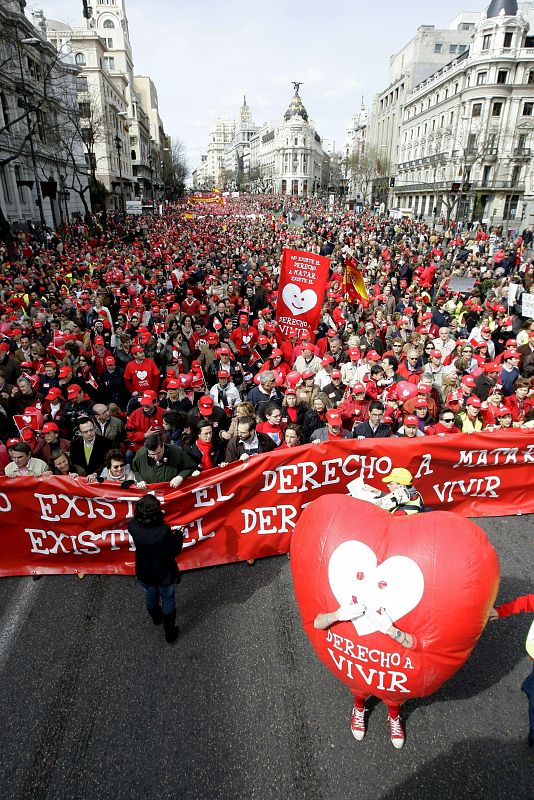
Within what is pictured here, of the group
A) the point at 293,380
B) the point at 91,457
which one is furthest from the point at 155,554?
the point at 293,380

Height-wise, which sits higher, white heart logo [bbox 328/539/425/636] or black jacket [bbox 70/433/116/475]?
white heart logo [bbox 328/539/425/636]

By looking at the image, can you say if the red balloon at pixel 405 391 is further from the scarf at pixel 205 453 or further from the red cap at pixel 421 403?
the scarf at pixel 205 453

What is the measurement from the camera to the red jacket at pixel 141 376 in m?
8.01

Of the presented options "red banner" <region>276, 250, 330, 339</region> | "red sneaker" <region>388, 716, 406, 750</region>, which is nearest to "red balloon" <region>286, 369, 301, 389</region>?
"red banner" <region>276, 250, 330, 339</region>

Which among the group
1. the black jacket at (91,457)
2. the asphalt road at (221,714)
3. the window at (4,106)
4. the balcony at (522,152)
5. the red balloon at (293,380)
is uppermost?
the window at (4,106)

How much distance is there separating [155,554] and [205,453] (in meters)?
1.88

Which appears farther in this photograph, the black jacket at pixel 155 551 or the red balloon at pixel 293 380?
the red balloon at pixel 293 380

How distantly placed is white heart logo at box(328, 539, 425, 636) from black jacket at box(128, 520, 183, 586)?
1.55 metres

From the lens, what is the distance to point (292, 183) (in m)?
150

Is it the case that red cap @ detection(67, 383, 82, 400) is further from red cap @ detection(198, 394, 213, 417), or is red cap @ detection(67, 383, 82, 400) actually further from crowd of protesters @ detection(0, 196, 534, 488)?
red cap @ detection(198, 394, 213, 417)

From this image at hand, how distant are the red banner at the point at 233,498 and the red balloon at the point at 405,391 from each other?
1651mm

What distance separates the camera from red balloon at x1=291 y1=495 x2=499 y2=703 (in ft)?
9.79

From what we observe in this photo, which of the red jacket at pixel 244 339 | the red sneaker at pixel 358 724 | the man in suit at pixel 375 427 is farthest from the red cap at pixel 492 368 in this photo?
the red sneaker at pixel 358 724

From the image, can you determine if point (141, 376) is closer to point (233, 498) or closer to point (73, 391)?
point (73, 391)
